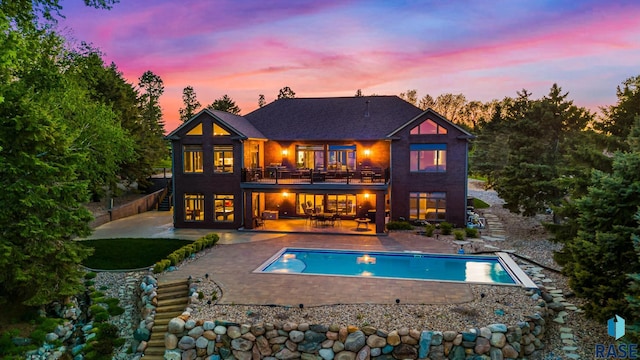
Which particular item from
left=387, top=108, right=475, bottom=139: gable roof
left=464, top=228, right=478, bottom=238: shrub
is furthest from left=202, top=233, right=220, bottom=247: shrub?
left=464, top=228, right=478, bottom=238: shrub

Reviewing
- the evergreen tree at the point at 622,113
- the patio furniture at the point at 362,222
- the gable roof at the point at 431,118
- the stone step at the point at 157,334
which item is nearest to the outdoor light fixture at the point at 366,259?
the patio furniture at the point at 362,222

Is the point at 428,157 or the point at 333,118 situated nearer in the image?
the point at 428,157

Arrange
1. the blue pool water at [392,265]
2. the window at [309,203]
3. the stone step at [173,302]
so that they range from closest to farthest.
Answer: the stone step at [173,302] < the blue pool water at [392,265] < the window at [309,203]

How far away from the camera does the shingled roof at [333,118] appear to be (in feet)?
86.0

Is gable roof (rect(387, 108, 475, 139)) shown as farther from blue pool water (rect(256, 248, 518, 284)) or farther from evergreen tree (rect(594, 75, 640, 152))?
blue pool water (rect(256, 248, 518, 284))

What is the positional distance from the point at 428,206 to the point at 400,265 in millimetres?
8756

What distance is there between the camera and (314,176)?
A: 23766 millimetres

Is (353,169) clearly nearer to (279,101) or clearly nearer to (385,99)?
(385,99)

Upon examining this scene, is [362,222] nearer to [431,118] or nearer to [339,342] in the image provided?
[431,118]

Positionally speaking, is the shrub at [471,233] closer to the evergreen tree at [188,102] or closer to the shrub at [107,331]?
the shrub at [107,331]

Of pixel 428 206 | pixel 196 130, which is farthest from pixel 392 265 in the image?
pixel 196 130

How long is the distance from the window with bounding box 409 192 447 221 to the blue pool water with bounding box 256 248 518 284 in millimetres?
7107

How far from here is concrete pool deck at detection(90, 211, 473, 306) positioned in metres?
11.8

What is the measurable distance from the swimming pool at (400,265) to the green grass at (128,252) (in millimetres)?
5890
